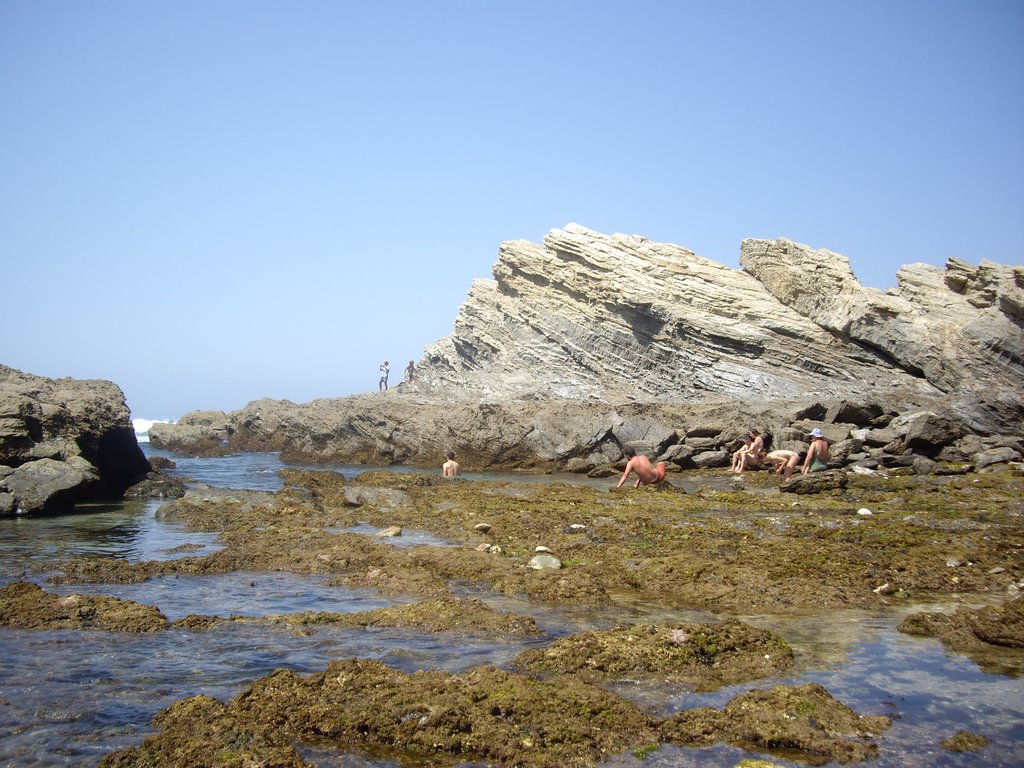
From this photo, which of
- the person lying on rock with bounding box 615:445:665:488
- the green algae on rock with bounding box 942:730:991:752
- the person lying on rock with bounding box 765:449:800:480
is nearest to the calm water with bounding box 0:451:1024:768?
the green algae on rock with bounding box 942:730:991:752

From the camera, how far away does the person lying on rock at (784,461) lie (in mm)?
20391

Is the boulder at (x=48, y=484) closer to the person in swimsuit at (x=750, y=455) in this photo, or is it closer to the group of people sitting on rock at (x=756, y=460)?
the group of people sitting on rock at (x=756, y=460)

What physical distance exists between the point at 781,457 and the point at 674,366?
15.7m

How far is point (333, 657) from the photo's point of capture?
7480mm

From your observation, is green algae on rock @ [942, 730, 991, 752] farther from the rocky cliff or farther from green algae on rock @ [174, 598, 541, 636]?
the rocky cliff

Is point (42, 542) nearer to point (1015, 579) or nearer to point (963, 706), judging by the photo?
point (963, 706)

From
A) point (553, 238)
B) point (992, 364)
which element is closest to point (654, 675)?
point (992, 364)

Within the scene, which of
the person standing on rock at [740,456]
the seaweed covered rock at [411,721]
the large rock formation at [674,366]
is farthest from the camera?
the large rock formation at [674,366]

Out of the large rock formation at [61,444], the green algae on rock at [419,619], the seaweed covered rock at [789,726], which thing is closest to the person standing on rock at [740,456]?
the green algae on rock at [419,619]

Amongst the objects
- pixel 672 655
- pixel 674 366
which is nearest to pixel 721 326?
pixel 674 366

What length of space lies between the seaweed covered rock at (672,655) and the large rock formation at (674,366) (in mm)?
16034

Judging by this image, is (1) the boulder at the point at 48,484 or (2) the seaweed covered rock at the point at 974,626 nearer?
(2) the seaweed covered rock at the point at 974,626

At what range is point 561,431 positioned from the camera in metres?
27.0

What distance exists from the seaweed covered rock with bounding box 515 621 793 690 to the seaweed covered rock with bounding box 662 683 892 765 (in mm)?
647
